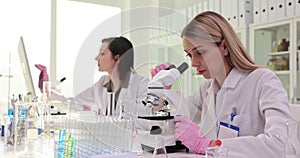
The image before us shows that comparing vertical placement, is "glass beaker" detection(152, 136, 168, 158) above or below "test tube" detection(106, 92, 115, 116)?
below

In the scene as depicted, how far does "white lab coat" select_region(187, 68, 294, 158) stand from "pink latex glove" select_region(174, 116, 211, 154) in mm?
45

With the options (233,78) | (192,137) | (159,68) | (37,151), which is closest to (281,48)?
(233,78)

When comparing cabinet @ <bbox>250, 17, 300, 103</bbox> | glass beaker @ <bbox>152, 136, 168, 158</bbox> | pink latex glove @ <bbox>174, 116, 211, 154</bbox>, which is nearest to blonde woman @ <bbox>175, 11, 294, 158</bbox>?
pink latex glove @ <bbox>174, 116, 211, 154</bbox>

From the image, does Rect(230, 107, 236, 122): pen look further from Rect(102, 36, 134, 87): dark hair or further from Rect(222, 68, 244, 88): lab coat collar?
Rect(102, 36, 134, 87): dark hair

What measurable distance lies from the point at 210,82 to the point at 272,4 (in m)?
1.67

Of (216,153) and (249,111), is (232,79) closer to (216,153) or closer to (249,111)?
(249,111)

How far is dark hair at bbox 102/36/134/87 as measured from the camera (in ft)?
3.12

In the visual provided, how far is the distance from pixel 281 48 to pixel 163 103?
2.12 m

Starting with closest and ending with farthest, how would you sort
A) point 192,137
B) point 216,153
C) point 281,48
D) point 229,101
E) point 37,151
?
point 216,153 → point 192,137 → point 37,151 → point 229,101 → point 281,48

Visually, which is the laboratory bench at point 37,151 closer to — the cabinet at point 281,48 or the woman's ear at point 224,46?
the woman's ear at point 224,46

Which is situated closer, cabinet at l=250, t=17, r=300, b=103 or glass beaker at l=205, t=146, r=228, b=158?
glass beaker at l=205, t=146, r=228, b=158

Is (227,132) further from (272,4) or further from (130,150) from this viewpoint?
(272,4)

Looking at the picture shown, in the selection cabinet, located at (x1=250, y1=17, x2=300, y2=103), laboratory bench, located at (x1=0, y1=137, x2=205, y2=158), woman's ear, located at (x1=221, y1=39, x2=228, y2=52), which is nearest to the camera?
laboratory bench, located at (x1=0, y1=137, x2=205, y2=158)

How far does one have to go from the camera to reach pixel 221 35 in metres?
1.24
